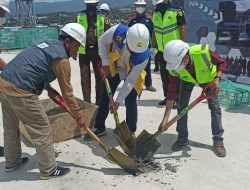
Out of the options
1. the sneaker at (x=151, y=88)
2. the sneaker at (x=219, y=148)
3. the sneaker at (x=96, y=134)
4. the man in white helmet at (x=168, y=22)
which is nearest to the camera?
the sneaker at (x=219, y=148)

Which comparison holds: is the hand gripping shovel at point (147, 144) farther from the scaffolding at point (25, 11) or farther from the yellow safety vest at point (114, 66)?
the scaffolding at point (25, 11)

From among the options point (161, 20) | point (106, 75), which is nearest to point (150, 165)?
point (106, 75)

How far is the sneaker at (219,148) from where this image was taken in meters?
4.86

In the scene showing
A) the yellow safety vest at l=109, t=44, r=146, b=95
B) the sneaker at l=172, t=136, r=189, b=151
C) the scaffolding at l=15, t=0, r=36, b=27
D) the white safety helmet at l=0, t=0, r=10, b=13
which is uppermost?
the scaffolding at l=15, t=0, r=36, b=27

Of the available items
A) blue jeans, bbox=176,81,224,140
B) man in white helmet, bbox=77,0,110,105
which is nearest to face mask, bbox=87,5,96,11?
man in white helmet, bbox=77,0,110,105

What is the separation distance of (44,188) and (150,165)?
51.1 inches

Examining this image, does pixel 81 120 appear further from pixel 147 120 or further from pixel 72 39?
pixel 147 120

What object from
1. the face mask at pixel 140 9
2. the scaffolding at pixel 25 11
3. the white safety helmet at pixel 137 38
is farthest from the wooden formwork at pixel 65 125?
the scaffolding at pixel 25 11

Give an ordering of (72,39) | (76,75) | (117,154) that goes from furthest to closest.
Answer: (76,75) → (117,154) → (72,39)

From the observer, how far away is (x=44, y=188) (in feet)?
13.4

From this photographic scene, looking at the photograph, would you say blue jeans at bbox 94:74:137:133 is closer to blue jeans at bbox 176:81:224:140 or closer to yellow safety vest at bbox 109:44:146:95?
yellow safety vest at bbox 109:44:146:95

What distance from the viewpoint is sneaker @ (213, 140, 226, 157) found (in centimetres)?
486

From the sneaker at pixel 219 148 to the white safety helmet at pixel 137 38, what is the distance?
1.67 metres

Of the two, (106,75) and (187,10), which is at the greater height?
(187,10)
